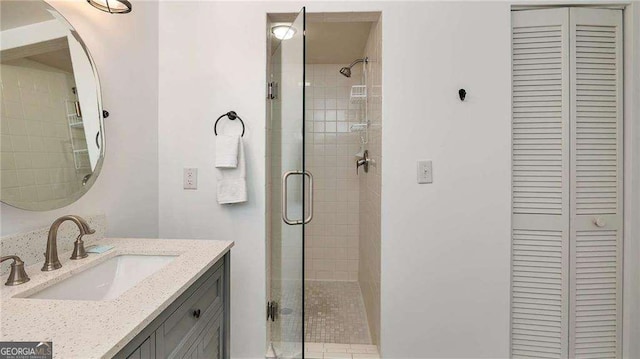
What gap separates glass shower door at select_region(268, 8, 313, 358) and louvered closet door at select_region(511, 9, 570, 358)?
121cm

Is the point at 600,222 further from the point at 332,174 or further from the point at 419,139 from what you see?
the point at 332,174

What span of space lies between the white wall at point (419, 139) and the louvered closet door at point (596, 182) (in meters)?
0.38

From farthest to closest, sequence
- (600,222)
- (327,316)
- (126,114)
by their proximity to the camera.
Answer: (327,316)
(600,222)
(126,114)

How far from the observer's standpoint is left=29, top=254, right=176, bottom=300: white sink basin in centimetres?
93

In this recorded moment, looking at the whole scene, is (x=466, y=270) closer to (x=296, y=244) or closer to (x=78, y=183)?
(x=296, y=244)

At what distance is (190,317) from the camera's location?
0.96 metres

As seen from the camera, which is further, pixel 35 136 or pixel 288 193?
pixel 288 193

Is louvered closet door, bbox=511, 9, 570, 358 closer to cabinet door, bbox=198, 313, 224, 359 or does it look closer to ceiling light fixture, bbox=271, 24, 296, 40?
ceiling light fixture, bbox=271, 24, 296, 40

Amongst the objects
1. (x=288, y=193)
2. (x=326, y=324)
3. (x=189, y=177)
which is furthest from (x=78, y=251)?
(x=326, y=324)

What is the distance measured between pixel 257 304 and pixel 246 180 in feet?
2.41

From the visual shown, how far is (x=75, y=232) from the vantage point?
1.18 m

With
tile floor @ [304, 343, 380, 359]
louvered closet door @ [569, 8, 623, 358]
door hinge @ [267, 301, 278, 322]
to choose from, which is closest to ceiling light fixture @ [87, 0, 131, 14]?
door hinge @ [267, 301, 278, 322]

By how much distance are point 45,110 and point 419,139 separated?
1.65 m

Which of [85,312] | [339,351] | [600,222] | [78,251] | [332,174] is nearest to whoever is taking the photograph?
[85,312]
